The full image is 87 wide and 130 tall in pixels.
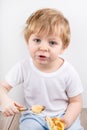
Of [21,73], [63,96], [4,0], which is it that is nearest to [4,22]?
[4,0]

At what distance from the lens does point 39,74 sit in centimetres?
101

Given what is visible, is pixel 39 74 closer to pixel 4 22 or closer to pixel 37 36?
pixel 37 36

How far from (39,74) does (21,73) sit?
6 cm

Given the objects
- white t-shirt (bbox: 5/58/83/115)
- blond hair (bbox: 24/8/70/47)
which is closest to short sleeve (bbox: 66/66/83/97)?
white t-shirt (bbox: 5/58/83/115)

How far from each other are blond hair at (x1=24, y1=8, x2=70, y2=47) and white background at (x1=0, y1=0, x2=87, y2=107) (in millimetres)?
177

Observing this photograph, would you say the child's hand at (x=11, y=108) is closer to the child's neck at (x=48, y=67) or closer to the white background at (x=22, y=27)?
the child's neck at (x=48, y=67)

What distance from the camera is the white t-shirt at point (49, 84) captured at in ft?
3.30

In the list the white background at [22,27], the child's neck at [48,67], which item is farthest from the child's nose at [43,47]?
the white background at [22,27]

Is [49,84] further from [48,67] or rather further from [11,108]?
[11,108]

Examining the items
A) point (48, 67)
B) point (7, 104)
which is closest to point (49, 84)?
point (48, 67)

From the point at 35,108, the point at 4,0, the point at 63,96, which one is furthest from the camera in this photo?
the point at 4,0

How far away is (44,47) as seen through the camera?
918mm

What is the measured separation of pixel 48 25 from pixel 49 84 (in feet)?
0.62

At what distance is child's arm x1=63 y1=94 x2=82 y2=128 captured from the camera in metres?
0.97
